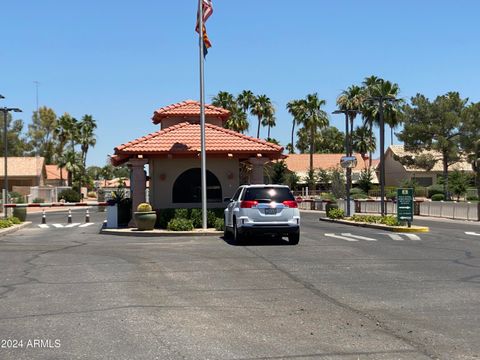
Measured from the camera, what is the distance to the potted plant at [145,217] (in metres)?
22.7

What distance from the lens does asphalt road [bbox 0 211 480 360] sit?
6207 mm

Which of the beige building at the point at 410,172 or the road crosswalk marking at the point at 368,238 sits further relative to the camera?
the beige building at the point at 410,172

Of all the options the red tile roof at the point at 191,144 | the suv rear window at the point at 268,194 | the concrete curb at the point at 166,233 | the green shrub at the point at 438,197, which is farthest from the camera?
the green shrub at the point at 438,197

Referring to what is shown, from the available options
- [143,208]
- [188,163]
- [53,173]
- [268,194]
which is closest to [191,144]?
[188,163]

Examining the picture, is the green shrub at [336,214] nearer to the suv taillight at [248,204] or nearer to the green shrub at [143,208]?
the green shrub at [143,208]

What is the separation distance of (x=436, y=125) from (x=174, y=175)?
45.0m

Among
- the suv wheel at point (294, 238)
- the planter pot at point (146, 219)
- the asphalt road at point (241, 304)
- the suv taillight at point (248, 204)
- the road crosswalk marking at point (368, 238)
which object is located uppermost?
the suv taillight at point (248, 204)

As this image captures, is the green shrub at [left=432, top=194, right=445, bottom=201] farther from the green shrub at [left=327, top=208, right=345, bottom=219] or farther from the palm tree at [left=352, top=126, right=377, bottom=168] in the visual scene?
the green shrub at [left=327, top=208, right=345, bottom=219]

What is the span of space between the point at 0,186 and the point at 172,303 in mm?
74725

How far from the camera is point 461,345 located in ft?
20.7

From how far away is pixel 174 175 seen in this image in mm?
25219

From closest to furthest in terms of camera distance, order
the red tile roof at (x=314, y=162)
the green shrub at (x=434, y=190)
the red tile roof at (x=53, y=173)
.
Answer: the green shrub at (x=434, y=190)
the red tile roof at (x=314, y=162)
the red tile roof at (x=53, y=173)

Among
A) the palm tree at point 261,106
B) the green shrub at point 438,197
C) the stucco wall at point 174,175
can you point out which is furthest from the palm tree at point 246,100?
the stucco wall at point 174,175

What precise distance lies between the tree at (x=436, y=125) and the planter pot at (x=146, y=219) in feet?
151
